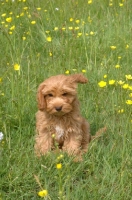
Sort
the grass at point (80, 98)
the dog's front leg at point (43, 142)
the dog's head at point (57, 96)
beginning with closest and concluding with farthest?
1. the grass at point (80, 98)
2. the dog's head at point (57, 96)
3. the dog's front leg at point (43, 142)

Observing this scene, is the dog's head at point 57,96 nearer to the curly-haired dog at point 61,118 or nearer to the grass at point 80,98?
the curly-haired dog at point 61,118

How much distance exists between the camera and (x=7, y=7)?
20.3ft

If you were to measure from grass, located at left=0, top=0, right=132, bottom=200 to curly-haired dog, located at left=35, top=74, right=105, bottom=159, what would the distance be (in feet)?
0.41

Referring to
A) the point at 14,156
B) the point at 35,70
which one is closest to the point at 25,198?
the point at 14,156

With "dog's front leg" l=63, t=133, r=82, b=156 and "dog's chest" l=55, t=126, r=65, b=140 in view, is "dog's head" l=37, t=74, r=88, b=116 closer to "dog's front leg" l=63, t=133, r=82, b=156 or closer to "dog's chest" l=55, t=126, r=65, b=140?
"dog's chest" l=55, t=126, r=65, b=140

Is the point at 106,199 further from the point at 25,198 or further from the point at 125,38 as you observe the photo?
the point at 125,38

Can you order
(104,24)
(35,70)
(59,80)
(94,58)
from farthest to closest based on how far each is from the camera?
(104,24)
(94,58)
(35,70)
(59,80)

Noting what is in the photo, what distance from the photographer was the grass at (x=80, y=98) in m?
2.83

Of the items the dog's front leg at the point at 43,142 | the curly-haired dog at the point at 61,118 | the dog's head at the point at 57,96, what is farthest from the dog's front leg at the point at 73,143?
the dog's head at the point at 57,96

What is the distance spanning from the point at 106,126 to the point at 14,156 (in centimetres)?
97

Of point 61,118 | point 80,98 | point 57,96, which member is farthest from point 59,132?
point 80,98

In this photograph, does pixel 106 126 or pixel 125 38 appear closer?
pixel 106 126

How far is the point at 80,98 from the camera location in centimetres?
412

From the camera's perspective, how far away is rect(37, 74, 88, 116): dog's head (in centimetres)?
316
